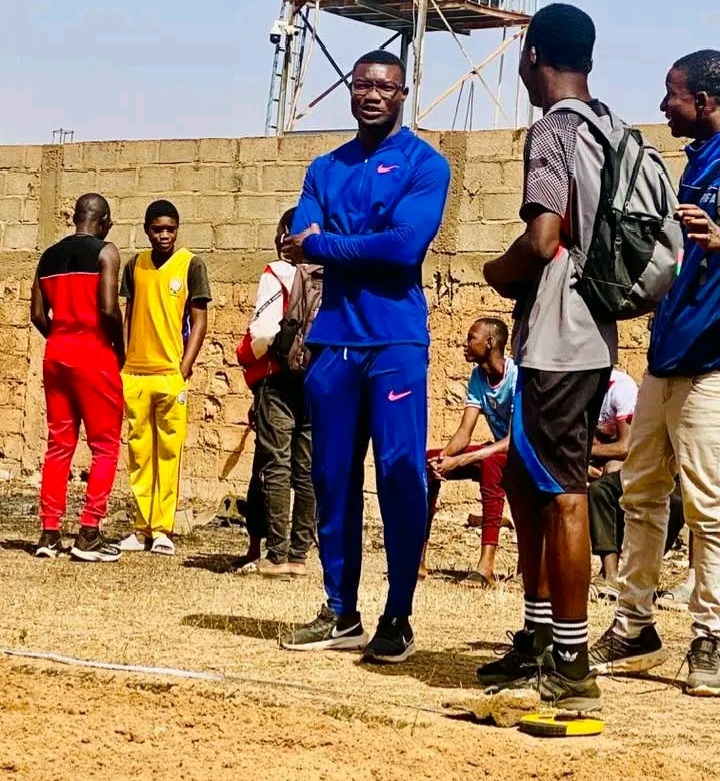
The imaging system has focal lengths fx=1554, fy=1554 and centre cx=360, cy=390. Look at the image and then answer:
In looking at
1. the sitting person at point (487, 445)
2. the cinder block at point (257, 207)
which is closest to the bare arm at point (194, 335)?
the sitting person at point (487, 445)

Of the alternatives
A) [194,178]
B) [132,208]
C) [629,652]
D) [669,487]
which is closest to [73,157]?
[132,208]

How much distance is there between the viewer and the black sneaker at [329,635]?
600cm

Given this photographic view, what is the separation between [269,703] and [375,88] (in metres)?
2.44

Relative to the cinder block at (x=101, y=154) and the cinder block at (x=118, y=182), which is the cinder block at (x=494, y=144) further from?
the cinder block at (x=101, y=154)

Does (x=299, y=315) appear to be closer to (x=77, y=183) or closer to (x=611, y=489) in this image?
(x=611, y=489)

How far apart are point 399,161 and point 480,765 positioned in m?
2.57

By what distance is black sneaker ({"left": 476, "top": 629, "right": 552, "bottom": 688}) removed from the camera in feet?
17.0

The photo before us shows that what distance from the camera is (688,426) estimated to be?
547cm

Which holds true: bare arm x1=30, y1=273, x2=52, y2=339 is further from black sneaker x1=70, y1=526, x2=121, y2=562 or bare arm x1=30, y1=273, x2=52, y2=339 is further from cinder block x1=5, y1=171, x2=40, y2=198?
cinder block x1=5, y1=171, x2=40, y2=198

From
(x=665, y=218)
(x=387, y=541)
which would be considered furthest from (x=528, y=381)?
(x=387, y=541)

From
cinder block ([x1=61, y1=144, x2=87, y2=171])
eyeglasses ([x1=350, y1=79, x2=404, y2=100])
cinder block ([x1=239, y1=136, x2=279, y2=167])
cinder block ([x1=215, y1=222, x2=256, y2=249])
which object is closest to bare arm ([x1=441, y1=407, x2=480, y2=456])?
eyeglasses ([x1=350, y1=79, x2=404, y2=100])

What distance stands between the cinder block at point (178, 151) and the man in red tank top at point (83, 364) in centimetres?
320

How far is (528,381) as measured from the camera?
5016mm

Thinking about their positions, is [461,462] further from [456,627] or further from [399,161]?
[399,161]
